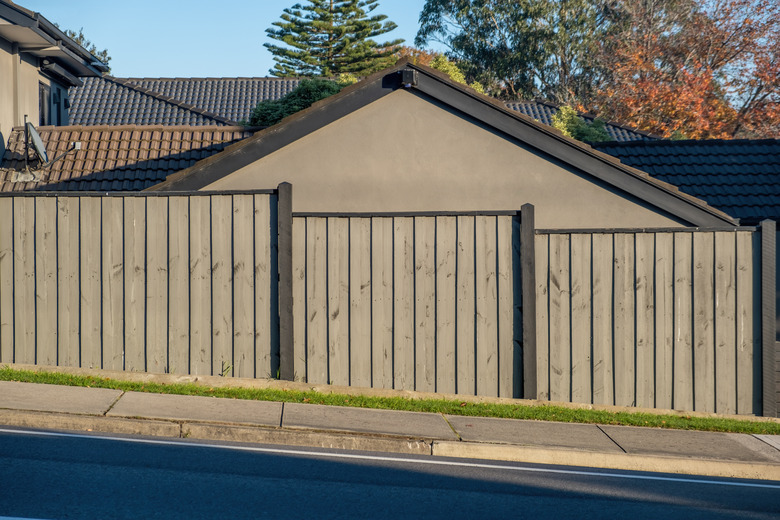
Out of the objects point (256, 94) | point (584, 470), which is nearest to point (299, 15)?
point (256, 94)

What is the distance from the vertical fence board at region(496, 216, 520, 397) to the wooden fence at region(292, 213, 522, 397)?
0.04ft

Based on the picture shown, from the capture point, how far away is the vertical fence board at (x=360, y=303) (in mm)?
10516

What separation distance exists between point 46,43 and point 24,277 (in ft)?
27.3

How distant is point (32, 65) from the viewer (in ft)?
59.9

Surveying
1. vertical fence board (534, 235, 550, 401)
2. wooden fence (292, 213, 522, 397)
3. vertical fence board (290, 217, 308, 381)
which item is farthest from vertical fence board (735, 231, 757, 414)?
vertical fence board (290, 217, 308, 381)

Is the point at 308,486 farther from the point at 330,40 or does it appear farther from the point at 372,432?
the point at 330,40

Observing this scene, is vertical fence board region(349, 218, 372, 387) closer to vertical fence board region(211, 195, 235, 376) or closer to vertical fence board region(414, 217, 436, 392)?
vertical fence board region(414, 217, 436, 392)

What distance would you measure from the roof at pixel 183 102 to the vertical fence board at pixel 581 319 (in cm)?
1969

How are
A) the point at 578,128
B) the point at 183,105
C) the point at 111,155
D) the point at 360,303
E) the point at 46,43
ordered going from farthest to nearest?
the point at 183,105 → the point at 578,128 → the point at 46,43 → the point at 111,155 → the point at 360,303

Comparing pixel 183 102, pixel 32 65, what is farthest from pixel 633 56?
pixel 32 65

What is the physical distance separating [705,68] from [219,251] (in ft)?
143

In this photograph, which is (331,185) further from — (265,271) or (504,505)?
(504,505)

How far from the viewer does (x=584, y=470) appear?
7926 mm

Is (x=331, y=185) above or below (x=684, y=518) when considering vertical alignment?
above
